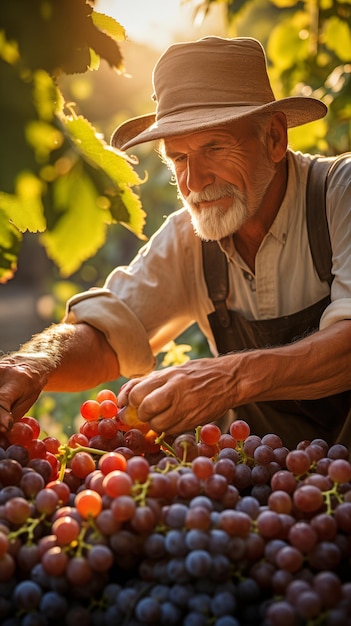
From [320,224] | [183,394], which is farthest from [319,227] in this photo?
[183,394]

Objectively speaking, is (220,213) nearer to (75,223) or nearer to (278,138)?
(278,138)

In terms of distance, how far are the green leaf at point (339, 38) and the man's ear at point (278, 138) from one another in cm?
129

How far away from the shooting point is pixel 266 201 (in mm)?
2170

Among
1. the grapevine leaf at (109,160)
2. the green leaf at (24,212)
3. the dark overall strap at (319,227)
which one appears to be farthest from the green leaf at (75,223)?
the dark overall strap at (319,227)

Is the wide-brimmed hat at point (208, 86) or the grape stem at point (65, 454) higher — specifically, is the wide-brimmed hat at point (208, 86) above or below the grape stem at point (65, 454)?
above

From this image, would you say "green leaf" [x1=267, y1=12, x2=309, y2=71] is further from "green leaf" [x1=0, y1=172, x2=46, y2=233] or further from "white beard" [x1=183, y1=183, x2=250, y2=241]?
"green leaf" [x1=0, y1=172, x2=46, y2=233]

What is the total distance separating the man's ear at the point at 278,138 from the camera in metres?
2.12

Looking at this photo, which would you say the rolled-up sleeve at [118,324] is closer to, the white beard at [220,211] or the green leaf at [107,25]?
the white beard at [220,211]

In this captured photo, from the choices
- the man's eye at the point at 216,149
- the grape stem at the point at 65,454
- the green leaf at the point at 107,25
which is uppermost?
the green leaf at the point at 107,25

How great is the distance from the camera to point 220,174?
6.71 ft

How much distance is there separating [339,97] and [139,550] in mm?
2559

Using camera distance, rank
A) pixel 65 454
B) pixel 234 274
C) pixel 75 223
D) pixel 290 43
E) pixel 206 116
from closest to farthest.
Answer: pixel 75 223 < pixel 65 454 < pixel 206 116 < pixel 234 274 < pixel 290 43

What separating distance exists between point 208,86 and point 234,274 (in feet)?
1.89

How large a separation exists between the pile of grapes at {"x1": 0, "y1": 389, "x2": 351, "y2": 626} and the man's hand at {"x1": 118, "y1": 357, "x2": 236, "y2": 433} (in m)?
0.32
